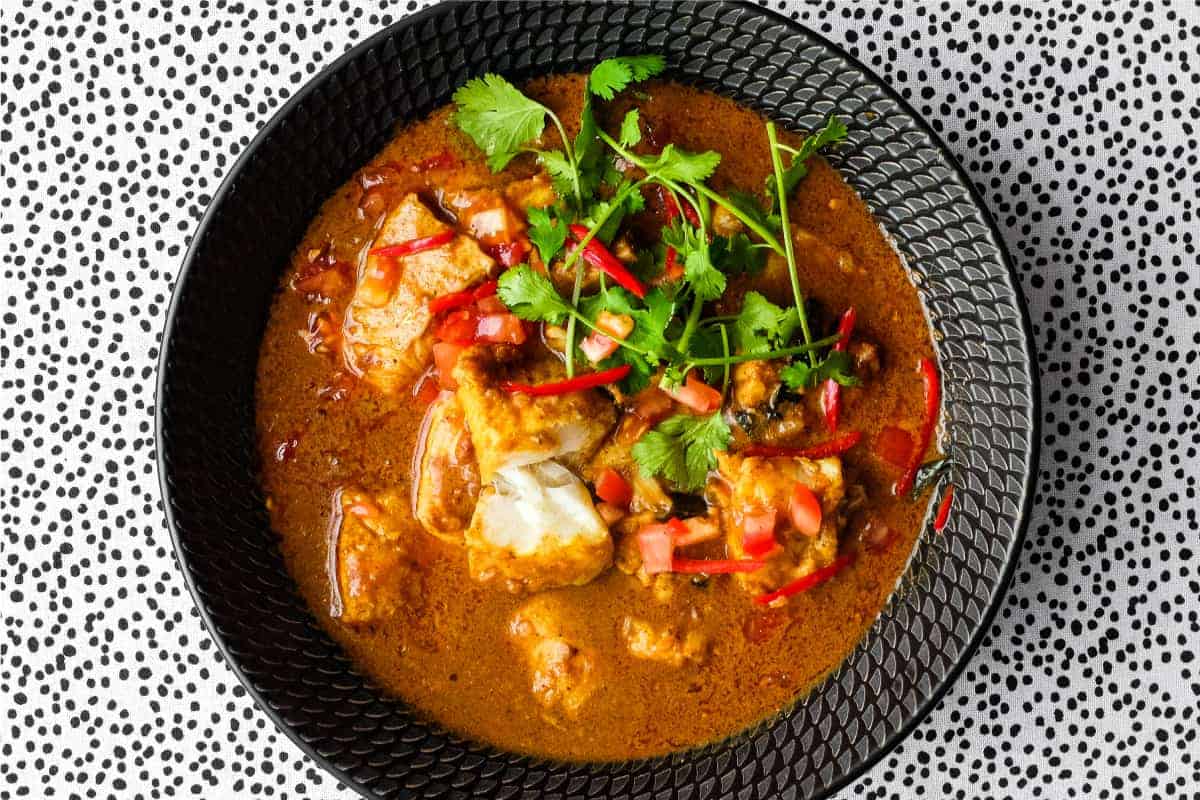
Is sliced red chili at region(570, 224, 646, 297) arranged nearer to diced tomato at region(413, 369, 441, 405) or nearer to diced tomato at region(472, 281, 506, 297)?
diced tomato at region(472, 281, 506, 297)

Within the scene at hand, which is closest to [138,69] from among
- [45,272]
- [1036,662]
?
[45,272]

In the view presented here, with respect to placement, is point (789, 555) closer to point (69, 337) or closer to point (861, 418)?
point (861, 418)

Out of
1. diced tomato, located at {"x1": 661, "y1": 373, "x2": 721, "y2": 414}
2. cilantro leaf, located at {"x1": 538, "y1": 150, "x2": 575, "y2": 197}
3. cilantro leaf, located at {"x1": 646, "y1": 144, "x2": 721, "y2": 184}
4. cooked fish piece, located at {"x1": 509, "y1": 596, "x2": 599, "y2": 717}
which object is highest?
cilantro leaf, located at {"x1": 646, "y1": 144, "x2": 721, "y2": 184}

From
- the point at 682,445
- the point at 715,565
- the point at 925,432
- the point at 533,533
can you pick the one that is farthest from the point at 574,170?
the point at 925,432

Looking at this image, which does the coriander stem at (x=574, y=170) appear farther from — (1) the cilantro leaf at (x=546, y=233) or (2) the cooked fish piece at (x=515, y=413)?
(2) the cooked fish piece at (x=515, y=413)

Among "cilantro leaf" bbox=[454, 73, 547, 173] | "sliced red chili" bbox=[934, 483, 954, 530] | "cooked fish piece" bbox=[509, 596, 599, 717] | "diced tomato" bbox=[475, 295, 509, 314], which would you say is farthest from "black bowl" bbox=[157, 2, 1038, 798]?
"diced tomato" bbox=[475, 295, 509, 314]

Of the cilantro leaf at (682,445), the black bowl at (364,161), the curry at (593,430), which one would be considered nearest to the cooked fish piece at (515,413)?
the curry at (593,430)
